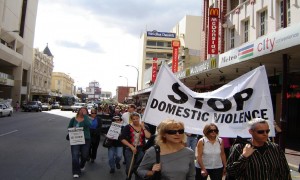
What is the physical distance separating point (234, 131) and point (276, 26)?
14.1 m

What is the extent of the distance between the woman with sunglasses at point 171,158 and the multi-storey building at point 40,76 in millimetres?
70201

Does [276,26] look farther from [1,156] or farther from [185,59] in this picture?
[185,59]

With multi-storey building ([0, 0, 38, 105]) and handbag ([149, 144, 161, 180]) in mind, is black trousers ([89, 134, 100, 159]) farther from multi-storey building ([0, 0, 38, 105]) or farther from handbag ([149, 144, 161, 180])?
multi-storey building ([0, 0, 38, 105])

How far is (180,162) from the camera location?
330 centimetres

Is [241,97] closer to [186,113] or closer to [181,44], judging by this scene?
[186,113]

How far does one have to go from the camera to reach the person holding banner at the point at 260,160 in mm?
3404

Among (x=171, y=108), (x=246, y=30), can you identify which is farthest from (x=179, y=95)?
(x=246, y=30)

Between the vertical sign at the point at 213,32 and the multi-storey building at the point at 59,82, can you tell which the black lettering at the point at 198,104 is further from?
the multi-storey building at the point at 59,82

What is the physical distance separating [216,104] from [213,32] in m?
18.3

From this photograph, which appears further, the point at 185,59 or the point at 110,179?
the point at 185,59

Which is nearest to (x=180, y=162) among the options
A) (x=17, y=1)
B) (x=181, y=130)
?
(x=181, y=130)

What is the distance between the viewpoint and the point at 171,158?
10.8 feet

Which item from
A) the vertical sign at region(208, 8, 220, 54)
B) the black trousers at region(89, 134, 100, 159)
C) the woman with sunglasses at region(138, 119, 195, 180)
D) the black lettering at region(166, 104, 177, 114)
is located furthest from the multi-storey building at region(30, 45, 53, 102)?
the woman with sunglasses at region(138, 119, 195, 180)

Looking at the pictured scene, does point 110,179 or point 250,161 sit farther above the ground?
point 250,161
